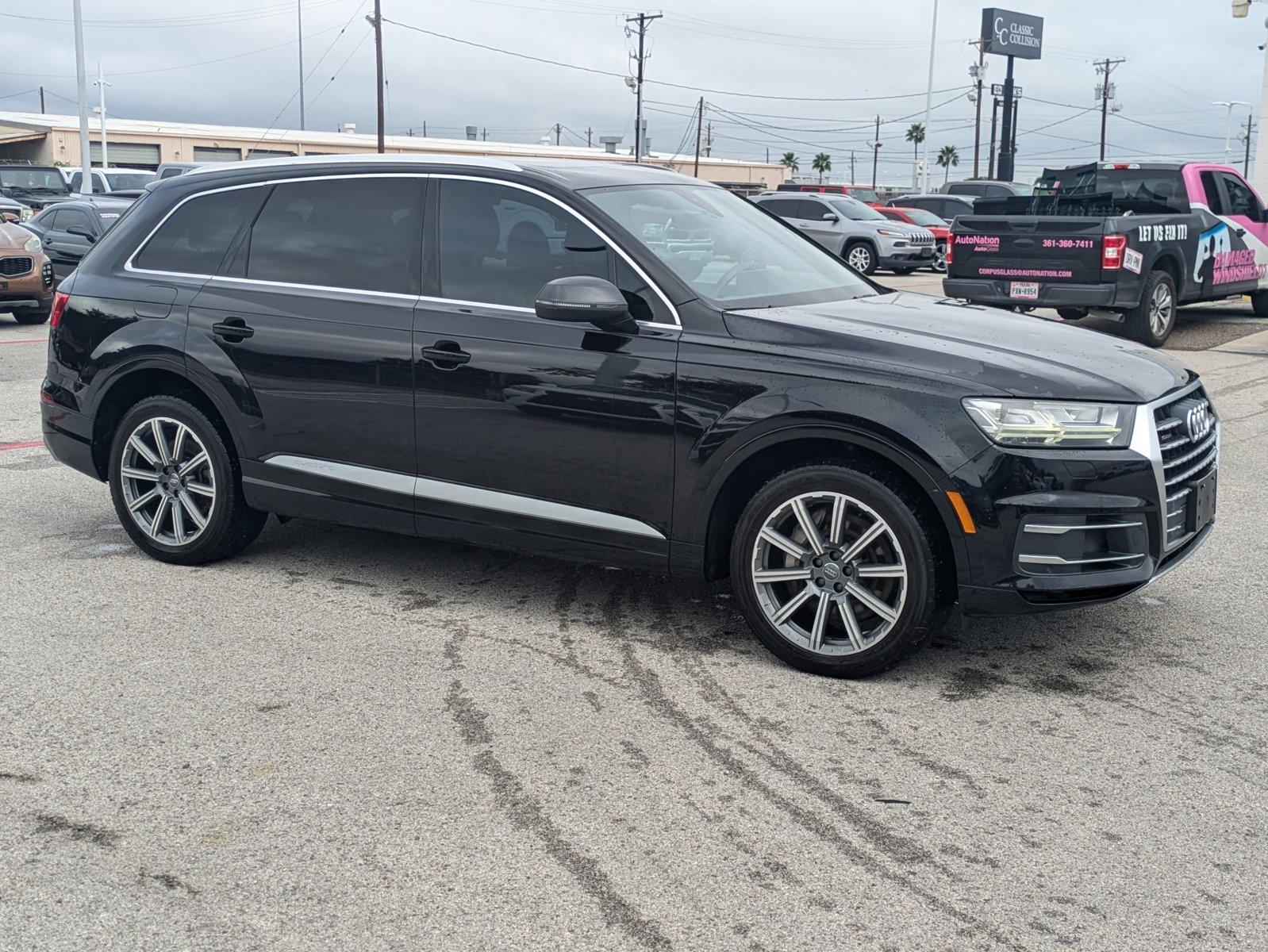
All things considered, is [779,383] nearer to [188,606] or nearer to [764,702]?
[764,702]

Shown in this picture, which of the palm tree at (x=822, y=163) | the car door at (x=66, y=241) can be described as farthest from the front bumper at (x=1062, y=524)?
the palm tree at (x=822, y=163)

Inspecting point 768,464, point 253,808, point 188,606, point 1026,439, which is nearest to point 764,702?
point 768,464

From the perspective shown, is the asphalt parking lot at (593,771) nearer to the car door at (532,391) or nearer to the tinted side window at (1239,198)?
the car door at (532,391)

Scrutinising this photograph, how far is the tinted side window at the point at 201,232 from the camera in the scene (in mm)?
5758

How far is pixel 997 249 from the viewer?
13.8 m

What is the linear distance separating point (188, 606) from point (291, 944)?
2.71m

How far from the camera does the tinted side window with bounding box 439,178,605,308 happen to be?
4930 millimetres

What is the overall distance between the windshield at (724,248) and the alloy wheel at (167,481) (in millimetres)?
2179

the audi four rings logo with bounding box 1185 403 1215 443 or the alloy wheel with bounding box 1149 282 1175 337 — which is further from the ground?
the alloy wheel with bounding box 1149 282 1175 337

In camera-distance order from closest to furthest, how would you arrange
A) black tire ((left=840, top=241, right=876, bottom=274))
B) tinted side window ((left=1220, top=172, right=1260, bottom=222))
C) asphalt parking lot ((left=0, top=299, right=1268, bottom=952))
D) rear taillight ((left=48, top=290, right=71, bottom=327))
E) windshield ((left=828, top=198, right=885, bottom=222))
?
asphalt parking lot ((left=0, top=299, right=1268, bottom=952)) → rear taillight ((left=48, top=290, right=71, bottom=327)) → tinted side window ((left=1220, top=172, right=1260, bottom=222)) → black tire ((left=840, top=241, right=876, bottom=274)) → windshield ((left=828, top=198, right=885, bottom=222))

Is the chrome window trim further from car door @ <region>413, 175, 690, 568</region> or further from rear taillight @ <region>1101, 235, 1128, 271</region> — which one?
rear taillight @ <region>1101, 235, 1128, 271</region>

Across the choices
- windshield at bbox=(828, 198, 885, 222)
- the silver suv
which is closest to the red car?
the silver suv

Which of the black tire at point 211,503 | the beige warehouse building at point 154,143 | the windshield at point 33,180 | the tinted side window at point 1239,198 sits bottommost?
the black tire at point 211,503

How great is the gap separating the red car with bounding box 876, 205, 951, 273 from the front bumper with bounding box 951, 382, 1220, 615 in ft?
80.8
